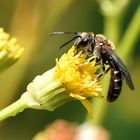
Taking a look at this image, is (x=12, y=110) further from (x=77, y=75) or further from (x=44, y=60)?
(x=44, y=60)

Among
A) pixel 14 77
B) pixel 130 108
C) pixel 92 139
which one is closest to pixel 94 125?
pixel 92 139

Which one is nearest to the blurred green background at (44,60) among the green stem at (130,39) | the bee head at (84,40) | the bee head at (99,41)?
the green stem at (130,39)

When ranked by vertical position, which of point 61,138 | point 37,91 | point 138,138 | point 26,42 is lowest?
point 138,138

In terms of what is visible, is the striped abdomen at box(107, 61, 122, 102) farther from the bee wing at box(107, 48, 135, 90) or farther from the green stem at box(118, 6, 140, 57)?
the green stem at box(118, 6, 140, 57)

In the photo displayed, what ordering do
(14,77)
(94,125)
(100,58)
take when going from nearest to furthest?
(100,58) → (94,125) → (14,77)

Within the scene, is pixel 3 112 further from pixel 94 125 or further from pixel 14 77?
pixel 14 77

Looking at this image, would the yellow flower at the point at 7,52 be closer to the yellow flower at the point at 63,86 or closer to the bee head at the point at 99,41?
the yellow flower at the point at 63,86

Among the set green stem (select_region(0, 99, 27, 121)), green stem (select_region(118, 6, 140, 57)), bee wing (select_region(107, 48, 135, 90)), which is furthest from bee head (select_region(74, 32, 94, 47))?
green stem (select_region(118, 6, 140, 57))

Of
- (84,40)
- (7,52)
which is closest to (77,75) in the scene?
(84,40)

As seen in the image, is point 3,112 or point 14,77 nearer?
point 3,112
